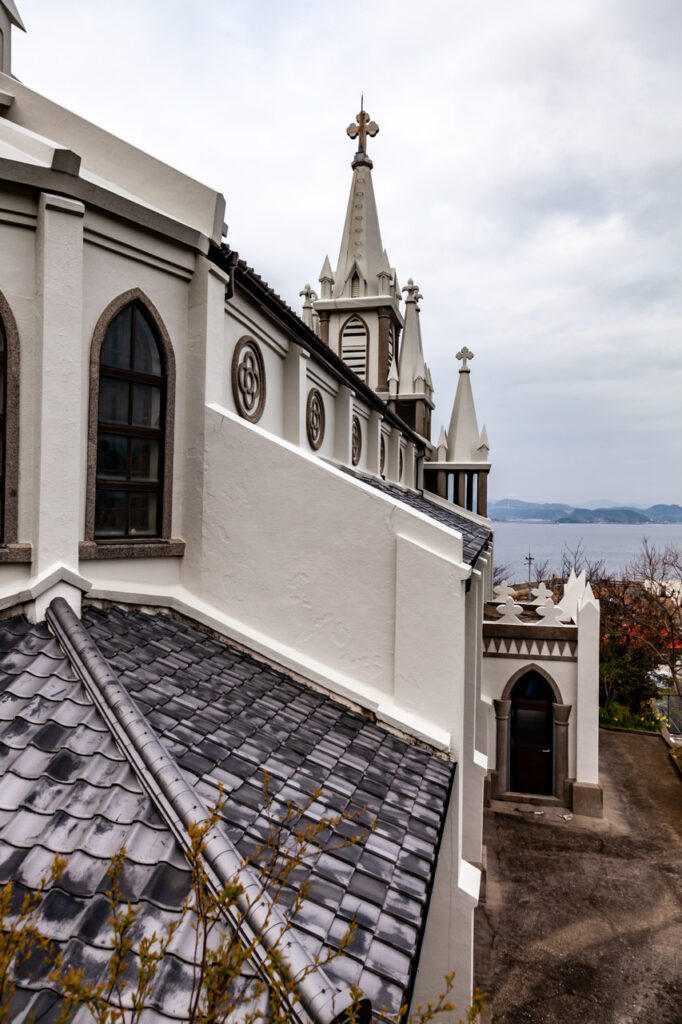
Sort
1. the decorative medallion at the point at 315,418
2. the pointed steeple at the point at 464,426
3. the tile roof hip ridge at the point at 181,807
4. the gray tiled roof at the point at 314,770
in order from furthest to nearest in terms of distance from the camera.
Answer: the pointed steeple at the point at 464,426
the decorative medallion at the point at 315,418
the gray tiled roof at the point at 314,770
the tile roof hip ridge at the point at 181,807

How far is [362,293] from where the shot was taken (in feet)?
86.5

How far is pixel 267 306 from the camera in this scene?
29.9 ft

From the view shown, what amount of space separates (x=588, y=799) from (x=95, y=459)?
13.7 m

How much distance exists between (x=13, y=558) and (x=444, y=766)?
4584mm

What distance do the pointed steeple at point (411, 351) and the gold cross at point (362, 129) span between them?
5.83 m

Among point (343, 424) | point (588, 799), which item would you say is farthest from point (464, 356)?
point (588, 799)

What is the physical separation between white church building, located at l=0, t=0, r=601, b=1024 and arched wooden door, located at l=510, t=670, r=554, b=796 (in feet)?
21.5

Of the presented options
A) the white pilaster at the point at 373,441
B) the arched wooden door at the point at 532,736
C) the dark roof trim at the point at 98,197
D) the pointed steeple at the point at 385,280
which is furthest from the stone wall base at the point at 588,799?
the pointed steeple at the point at 385,280

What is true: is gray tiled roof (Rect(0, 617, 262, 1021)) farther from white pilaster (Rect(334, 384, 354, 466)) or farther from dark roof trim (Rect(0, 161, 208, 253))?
white pilaster (Rect(334, 384, 354, 466))

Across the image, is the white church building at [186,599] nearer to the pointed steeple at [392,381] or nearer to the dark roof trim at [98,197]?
the dark roof trim at [98,197]

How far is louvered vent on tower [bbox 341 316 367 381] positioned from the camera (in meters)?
26.8

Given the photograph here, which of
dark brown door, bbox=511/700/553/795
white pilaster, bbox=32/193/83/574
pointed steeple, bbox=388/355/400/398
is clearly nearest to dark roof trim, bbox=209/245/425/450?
white pilaster, bbox=32/193/83/574

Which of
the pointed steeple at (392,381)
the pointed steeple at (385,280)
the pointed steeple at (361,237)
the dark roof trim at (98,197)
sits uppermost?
the pointed steeple at (361,237)

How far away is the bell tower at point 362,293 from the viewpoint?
26234 mm
